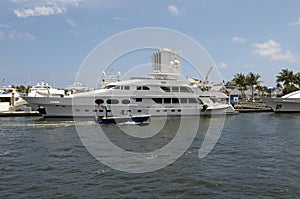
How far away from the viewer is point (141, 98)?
40500 millimetres

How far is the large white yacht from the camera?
3766 cm

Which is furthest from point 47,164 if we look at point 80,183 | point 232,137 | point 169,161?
point 232,137

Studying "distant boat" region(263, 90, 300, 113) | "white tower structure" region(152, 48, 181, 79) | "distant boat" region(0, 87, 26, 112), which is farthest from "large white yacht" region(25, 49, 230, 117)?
"distant boat" region(263, 90, 300, 113)

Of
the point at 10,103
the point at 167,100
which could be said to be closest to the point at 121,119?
the point at 167,100

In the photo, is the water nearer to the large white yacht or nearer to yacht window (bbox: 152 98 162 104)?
the large white yacht

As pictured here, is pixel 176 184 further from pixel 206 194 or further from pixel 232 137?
pixel 232 137

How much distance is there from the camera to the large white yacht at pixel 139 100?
37656mm

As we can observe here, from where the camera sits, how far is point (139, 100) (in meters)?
40.5

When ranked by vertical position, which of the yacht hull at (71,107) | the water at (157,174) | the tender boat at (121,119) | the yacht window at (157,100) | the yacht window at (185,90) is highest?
the yacht window at (185,90)

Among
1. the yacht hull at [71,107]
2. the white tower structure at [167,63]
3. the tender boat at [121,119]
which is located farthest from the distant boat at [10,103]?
the white tower structure at [167,63]

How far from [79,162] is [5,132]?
14.1 metres

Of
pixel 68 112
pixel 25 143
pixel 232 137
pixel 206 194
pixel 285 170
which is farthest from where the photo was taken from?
pixel 68 112

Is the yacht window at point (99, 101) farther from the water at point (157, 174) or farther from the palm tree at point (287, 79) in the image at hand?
the palm tree at point (287, 79)

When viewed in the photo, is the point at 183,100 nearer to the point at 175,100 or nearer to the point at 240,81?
the point at 175,100
